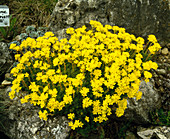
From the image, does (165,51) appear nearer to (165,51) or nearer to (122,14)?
(165,51)

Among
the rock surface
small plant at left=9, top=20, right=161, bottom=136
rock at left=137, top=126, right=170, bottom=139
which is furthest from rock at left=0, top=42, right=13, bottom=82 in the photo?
rock at left=137, top=126, right=170, bottom=139

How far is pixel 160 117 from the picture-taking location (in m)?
3.75

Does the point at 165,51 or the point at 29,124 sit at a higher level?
the point at 165,51

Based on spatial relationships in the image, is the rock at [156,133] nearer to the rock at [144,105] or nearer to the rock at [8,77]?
the rock at [144,105]

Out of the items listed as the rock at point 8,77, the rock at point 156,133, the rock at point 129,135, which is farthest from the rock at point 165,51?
the rock at point 8,77

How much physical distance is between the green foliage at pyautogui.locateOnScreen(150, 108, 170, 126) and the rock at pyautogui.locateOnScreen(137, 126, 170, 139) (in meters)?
0.15

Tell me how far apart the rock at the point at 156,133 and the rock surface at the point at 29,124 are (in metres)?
1.64

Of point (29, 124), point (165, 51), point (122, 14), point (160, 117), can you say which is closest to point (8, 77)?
point (29, 124)

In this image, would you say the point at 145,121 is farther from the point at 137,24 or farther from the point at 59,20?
the point at 59,20

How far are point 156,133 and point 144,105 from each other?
0.66m

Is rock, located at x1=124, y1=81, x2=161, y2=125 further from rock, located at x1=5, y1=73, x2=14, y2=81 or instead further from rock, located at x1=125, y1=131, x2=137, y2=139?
rock, located at x1=5, y1=73, x2=14, y2=81

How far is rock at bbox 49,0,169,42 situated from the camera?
443 cm

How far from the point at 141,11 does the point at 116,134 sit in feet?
11.2

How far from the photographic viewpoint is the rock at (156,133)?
3146mm
